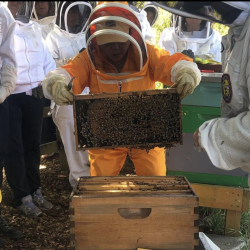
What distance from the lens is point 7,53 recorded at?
2746 mm

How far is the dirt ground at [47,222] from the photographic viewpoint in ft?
9.69

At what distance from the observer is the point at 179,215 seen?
1619 mm

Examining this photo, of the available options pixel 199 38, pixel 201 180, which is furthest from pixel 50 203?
pixel 199 38

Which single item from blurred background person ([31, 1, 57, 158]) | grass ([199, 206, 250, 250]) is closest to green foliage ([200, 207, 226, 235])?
grass ([199, 206, 250, 250])

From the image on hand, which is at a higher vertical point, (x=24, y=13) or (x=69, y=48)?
(x=24, y=13)

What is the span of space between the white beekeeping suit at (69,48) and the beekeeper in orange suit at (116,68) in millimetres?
1231

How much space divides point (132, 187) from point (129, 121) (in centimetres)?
47

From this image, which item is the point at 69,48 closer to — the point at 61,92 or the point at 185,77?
the point at 61,92

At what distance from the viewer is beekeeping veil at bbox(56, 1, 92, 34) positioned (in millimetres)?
4098

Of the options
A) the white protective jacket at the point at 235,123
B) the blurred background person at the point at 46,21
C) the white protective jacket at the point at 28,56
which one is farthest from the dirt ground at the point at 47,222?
the white protective jacket at the point at 235,123

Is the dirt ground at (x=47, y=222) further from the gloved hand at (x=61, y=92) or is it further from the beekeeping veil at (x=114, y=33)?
the beekeeping veil at (x=114, y=33)

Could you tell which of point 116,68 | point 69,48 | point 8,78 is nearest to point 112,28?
point 116,68

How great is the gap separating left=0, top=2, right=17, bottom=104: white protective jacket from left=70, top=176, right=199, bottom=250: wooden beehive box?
1.47m

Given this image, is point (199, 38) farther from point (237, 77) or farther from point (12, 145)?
point (237, 77)
